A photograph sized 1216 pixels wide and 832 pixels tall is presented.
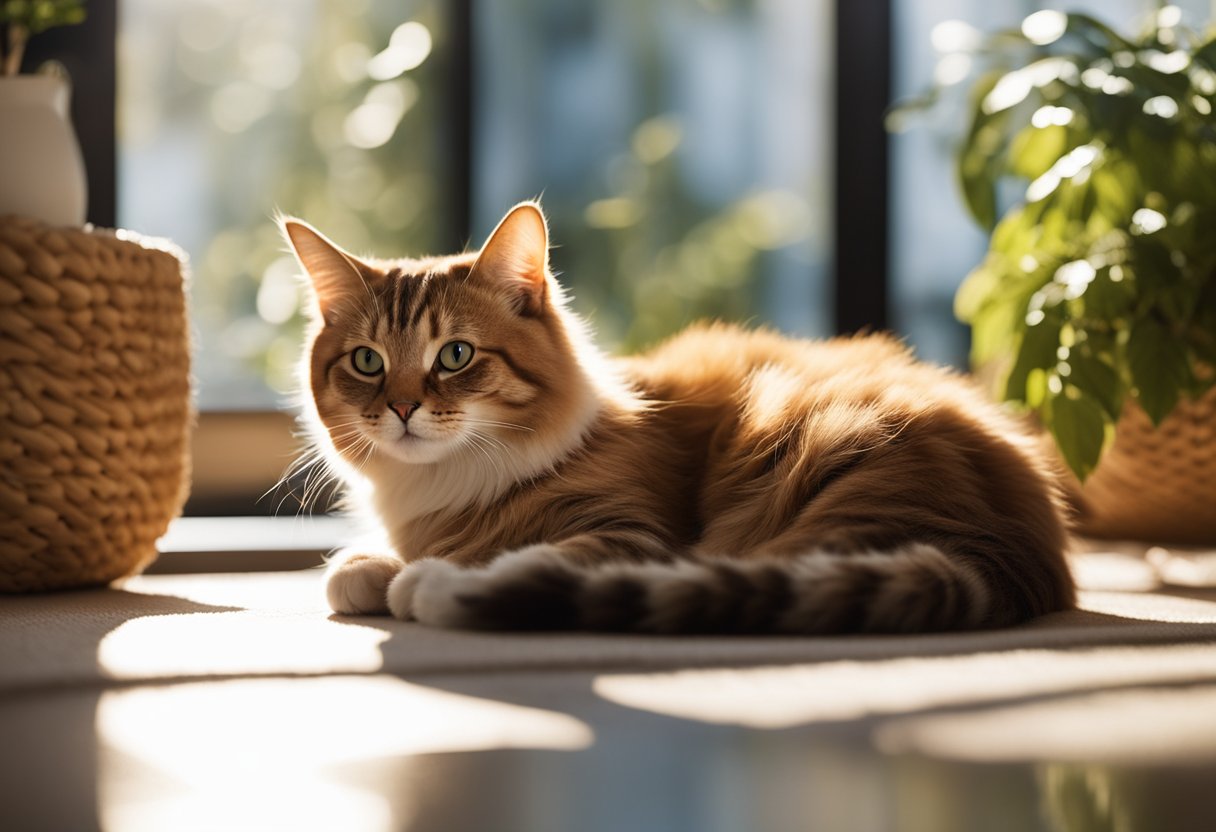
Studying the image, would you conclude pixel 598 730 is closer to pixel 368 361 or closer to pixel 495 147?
pixel 368 361

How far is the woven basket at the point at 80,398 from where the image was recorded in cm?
176

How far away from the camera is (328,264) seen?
188 centimetres

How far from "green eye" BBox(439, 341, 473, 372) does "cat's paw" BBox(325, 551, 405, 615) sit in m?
0.30

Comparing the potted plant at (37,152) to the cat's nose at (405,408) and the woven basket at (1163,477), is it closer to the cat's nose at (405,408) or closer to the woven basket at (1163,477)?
the cat's nose at (405,408)

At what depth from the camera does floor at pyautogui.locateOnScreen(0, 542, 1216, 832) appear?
2.76 ft

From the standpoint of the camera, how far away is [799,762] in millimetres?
953

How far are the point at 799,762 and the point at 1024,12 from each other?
3035 mm

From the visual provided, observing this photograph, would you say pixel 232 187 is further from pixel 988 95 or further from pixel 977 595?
pixel 977 595

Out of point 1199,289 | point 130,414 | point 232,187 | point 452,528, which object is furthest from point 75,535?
point 1199,289

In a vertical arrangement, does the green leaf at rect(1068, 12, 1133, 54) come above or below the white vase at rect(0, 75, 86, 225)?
above

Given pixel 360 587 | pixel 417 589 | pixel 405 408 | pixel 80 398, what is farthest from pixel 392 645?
pixel 80 398

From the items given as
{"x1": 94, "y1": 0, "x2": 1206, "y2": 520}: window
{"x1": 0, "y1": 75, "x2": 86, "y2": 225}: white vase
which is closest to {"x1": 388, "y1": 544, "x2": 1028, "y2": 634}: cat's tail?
{"x1": 0, "y1": 75, "x2": 86, "y2": 225}: white vase

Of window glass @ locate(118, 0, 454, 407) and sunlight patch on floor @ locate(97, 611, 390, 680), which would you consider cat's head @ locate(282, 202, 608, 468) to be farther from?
window glass @ locate(118, 0, 454, 407)

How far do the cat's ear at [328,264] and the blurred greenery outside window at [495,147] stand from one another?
1.25 meters
